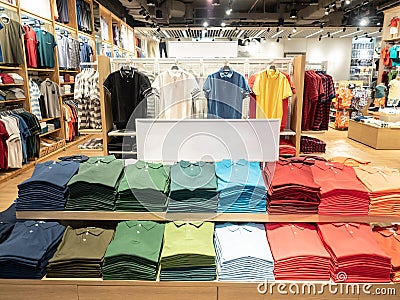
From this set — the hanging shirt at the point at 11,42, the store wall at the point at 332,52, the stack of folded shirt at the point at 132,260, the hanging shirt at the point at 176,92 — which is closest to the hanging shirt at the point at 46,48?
the hanging shirt at the point at 11,42

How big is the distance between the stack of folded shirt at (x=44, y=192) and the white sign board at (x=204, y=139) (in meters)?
0.73

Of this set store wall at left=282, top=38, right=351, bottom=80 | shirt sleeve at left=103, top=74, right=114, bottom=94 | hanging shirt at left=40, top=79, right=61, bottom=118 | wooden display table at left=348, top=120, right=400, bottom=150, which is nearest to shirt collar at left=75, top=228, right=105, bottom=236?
shirt sleeve at left=103, top=74, right=114, bottom=94

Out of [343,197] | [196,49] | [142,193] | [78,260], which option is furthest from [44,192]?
[196,49]

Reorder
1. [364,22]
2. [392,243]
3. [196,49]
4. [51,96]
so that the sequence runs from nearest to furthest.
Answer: [392,243] → [196,49] → [51,96] → [364,22]

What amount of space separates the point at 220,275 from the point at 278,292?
33 cm

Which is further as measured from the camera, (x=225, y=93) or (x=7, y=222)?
(x=225, y=93)

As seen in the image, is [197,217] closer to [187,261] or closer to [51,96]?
[187,261]

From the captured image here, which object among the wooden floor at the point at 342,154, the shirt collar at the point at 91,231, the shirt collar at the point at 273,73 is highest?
the shirt collar at the point at 273,73

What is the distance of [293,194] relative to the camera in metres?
1.94

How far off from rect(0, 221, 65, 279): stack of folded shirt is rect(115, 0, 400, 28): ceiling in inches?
368

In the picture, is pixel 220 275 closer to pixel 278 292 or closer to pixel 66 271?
pixel 278 292

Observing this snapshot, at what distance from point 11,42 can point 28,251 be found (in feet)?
14.8

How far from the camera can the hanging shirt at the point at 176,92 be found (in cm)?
378

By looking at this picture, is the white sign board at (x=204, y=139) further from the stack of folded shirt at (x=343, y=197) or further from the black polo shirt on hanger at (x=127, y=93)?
the black polo shirt on hanger at (x=127, y=93)
